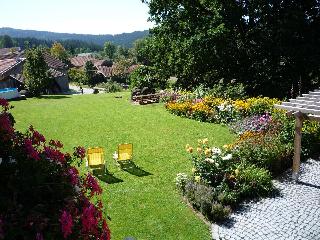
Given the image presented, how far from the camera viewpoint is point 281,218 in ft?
31.6

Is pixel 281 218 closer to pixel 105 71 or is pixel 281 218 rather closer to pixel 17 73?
pixel 17 73

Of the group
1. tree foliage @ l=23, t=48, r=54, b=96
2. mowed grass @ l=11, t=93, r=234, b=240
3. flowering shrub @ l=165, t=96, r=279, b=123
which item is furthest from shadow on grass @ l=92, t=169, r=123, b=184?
tree foliage @ l=23, t=48, r=54, b=96

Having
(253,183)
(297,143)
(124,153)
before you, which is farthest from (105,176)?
(297,143)

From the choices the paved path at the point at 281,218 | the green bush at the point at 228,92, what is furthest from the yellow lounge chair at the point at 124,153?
the green bush at the point at 228,92

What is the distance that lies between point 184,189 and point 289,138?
589cm

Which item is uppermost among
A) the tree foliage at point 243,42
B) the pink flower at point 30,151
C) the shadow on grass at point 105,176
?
the tree foliage at point 243,42

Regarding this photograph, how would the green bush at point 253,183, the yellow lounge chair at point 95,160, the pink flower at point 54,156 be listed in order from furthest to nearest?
the yellow lounge chair at point 95,160, the green bush at point 253,183, the pink flower at point 54,156

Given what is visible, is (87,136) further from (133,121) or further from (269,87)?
(269,87)

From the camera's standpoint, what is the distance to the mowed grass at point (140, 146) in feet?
30.4

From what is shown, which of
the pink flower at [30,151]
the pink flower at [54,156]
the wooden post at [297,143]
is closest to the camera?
the pink flower at [30,151]

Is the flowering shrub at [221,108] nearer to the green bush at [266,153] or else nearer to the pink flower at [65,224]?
the green bush at [266,153]

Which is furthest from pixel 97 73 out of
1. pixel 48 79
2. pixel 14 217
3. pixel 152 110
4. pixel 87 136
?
pixel 14 217

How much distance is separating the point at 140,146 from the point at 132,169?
131 inches

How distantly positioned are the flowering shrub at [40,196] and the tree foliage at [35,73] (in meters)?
37.2
